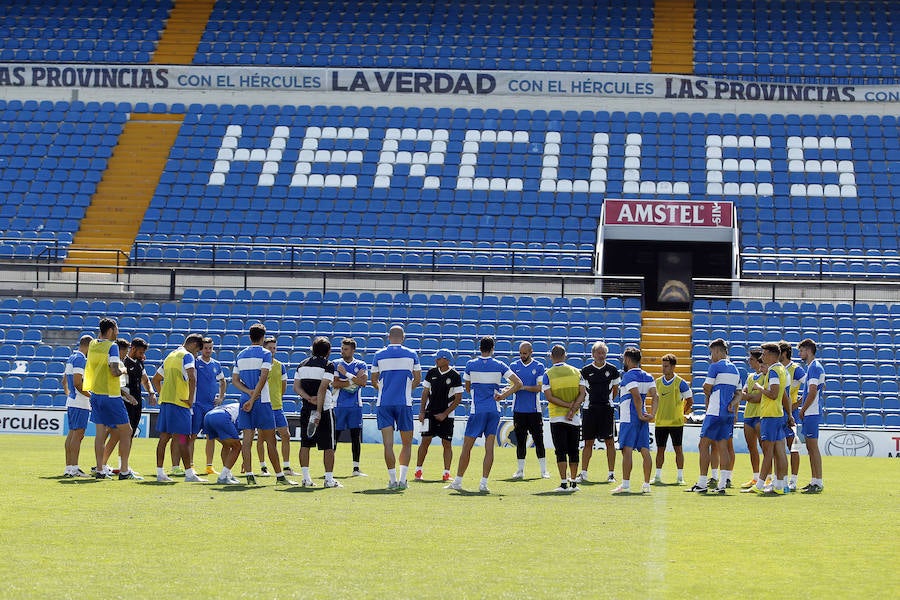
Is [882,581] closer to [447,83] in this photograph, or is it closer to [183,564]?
[183,564]

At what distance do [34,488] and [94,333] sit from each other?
16.0m

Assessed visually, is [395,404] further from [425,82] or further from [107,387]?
[425,82]

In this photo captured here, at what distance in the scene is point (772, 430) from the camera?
1571cm

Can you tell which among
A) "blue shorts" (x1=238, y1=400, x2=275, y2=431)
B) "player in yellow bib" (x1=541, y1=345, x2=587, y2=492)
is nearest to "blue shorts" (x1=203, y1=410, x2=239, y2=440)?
"blue shorts" (x1=238, y1=400, x2=275, y2=431)

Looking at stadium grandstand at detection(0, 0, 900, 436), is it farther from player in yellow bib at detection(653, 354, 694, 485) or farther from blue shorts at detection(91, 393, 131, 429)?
blue shorts at detection(91, 393, 131, 429)

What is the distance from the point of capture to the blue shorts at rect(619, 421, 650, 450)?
15.6 meters

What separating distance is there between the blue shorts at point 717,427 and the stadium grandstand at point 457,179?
39.0ft

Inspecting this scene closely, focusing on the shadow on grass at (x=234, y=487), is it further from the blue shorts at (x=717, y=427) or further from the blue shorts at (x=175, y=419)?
the blue shorts at (x=717, y=427)

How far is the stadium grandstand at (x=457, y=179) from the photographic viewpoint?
98.1 ft

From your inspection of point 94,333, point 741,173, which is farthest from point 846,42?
point 94,333

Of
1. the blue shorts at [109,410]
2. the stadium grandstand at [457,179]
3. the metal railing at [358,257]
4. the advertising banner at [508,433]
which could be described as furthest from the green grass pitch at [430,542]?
the metal railing at [358,257]

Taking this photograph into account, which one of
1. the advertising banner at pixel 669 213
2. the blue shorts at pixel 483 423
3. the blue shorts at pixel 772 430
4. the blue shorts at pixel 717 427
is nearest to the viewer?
the blue shorts at pixel 483 423

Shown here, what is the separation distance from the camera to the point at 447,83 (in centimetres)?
3991

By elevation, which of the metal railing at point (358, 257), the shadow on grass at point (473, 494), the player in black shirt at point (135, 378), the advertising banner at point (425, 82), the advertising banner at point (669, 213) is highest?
the advertising banner at point (425, 82)
